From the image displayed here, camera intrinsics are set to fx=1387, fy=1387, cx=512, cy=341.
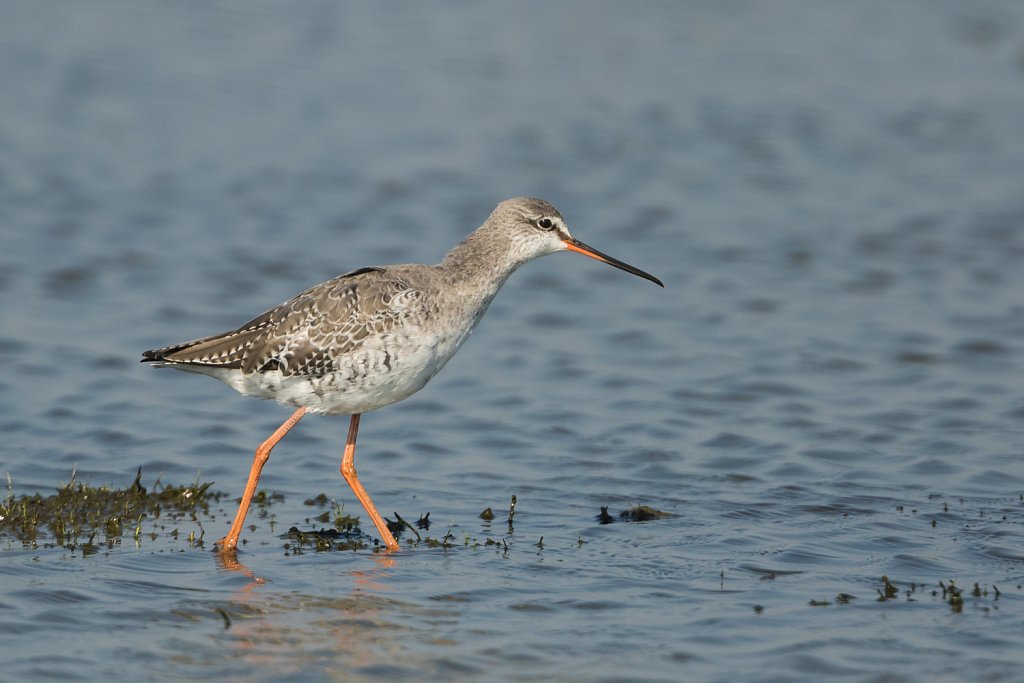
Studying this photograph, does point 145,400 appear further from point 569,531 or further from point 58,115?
point 58,115

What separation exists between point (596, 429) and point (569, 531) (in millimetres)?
2724

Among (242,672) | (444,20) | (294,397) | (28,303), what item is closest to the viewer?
(242,672)

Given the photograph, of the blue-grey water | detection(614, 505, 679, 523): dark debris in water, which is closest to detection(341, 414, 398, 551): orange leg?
the blue-grey water

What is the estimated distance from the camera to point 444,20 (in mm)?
25609

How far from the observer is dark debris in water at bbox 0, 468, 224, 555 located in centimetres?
1012

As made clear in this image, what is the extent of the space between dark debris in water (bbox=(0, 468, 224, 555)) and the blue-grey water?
0.21 metres

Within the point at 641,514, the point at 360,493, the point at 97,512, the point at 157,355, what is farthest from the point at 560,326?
the point at 97,512

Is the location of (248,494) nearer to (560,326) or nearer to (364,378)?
(364,378)

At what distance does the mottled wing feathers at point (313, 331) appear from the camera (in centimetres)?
1018

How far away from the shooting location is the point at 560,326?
16359mm

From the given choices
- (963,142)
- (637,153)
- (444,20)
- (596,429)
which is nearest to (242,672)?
(596,429)

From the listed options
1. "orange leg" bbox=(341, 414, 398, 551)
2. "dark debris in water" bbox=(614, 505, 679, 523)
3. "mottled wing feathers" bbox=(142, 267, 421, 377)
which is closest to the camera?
"mottled wing feathers" bbox=(142, 267, 421, 377)

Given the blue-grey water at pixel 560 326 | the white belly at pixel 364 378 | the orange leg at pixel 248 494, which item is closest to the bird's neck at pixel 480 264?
the white belly at pixel 364 378

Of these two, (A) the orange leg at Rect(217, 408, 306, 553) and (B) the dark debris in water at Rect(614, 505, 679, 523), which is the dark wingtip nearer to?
(A) the orange leg at Rect(217, 408, 306, 553)
